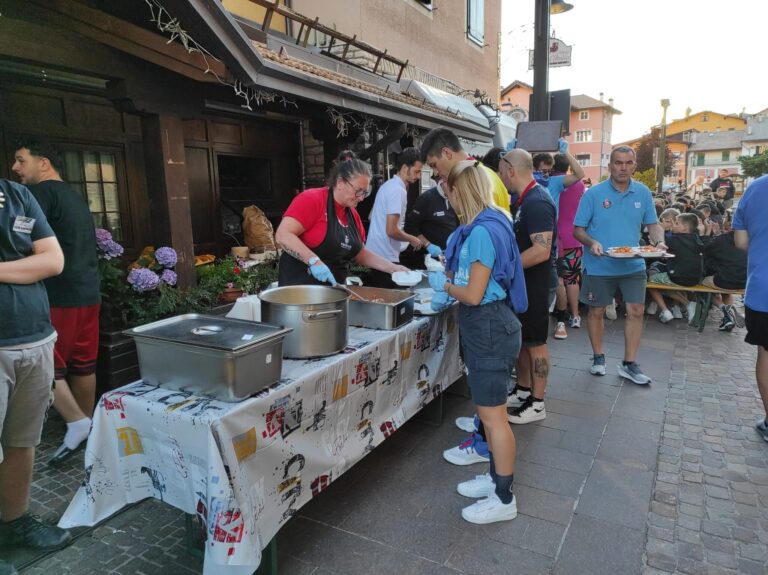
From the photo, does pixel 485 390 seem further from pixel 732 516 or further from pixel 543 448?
pixel 732 516

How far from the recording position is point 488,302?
249cm

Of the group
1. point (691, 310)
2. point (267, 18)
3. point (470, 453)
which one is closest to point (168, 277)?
point (470, 453)

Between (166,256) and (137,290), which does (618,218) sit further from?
(137,290)

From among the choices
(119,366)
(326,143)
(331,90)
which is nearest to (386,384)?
(119,366)

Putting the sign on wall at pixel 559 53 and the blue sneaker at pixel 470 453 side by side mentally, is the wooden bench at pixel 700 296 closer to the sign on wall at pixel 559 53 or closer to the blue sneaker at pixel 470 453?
the sign on wall at pixel 559 53

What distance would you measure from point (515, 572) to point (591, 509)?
73cm

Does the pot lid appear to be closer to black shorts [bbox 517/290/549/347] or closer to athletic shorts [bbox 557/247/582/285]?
black shorts [bbox 517/290/549/347]

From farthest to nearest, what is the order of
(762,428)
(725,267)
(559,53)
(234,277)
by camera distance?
1. (559,53)
2. (725,267)
3. (234,277)
4. (762,428)

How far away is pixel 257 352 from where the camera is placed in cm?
189

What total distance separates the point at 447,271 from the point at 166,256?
2589mm

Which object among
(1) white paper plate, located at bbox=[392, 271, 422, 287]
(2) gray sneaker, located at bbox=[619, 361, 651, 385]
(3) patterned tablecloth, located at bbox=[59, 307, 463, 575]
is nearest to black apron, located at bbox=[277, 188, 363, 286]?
(1) white paper plate, located at bbox=[392, 271, 422, 287]

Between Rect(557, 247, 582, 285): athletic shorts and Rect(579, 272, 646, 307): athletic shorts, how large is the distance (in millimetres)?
1651

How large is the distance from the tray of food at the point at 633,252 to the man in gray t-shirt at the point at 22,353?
3965 mm

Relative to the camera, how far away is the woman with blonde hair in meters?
2.37
